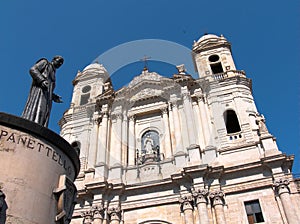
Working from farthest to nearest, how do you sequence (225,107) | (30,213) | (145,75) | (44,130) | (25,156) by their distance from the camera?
1. (145,75)
2. (225,107)
3. (44,130)
4. (25,156)
5. (30,213)

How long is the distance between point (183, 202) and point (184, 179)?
111cm

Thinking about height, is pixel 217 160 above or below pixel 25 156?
above

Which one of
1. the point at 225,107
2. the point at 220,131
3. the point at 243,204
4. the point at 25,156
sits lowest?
the point at 25,156

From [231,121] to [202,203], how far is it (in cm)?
697

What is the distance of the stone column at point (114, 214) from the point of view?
14547 millimetres

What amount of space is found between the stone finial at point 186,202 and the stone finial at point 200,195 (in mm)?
293

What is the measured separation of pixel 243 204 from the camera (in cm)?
1362

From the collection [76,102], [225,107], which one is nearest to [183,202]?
[225,107]

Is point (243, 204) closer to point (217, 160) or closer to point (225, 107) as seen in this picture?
point (217, 160)

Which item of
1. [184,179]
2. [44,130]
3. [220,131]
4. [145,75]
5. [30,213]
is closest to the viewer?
[30,213]

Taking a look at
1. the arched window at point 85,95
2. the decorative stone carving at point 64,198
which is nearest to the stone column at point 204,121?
the arched window at point 85,95

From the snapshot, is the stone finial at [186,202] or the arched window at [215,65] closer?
the stone finial at [186,202]

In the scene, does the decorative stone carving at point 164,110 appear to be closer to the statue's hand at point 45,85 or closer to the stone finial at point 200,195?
the stone finial at point 200,195

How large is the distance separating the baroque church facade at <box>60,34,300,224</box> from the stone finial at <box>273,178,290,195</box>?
41mm
